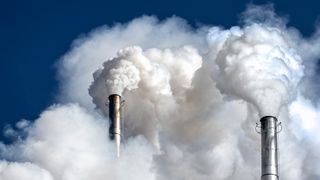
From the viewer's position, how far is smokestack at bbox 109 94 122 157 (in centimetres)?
5238

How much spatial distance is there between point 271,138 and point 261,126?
1.04 metres

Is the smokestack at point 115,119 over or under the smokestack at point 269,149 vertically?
over

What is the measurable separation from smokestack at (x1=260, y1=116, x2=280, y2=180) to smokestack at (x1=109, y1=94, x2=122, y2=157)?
10.4 metres

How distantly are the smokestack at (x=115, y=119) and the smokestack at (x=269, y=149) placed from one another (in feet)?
34.2

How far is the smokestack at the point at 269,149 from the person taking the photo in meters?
43.2

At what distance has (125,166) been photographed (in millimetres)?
51250

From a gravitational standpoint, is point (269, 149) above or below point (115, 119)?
below

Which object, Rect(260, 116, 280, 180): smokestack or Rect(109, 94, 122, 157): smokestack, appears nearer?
Rect(260, 116, 280, 180): smokestack

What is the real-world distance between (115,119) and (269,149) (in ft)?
39.7

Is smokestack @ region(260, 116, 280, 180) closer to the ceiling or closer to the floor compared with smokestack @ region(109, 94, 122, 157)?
closer to the floor

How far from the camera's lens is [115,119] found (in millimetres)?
53125

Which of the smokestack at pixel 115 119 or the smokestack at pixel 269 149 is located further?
the smokestack at pixel 115 119

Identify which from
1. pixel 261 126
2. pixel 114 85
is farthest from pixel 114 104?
pixel 261 126

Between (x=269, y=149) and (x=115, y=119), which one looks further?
(x=115, y=119)
